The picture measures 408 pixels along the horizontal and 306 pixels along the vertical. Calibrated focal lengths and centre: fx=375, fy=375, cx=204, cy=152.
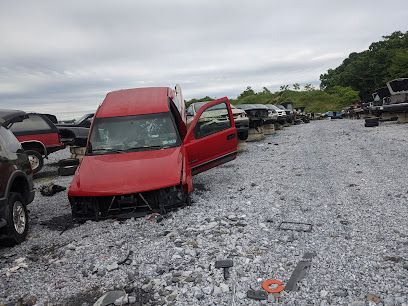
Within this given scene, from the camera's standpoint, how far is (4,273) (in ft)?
14.3

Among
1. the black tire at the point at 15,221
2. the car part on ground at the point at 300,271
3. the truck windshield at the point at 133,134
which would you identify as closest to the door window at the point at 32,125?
the truck windshield at the point at 133,134

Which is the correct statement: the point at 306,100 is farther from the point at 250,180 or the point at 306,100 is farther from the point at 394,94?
the point at 250,180

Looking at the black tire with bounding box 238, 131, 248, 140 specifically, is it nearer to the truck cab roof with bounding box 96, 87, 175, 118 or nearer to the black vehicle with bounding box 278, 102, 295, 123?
the truck cab roof with bounding box 96, 87, 175, 118


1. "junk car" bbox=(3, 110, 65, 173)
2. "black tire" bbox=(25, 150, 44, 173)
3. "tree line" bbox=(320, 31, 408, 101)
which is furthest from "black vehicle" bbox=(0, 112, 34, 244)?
"tree line" bbox=(320, 31, 408, 101)

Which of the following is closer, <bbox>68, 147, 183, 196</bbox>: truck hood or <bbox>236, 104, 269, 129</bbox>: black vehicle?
<bbox>68, 147, 183, 196</bbox>: truck hood

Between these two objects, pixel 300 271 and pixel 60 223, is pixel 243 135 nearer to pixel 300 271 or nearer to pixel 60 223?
pixel 60 223

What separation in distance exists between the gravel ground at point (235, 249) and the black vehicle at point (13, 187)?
0.92ft

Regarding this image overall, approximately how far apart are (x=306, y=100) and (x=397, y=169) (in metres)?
50.5

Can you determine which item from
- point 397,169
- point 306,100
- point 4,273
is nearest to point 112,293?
point 4,273

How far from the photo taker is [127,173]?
5906 millimetres

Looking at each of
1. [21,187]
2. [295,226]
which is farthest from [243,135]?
[21,187]

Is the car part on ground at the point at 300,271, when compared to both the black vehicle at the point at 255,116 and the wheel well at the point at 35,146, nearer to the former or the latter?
the wheel well at the point at 35,146

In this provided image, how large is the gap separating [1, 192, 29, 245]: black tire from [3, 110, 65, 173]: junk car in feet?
19.3

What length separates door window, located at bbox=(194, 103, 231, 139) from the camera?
713cm
